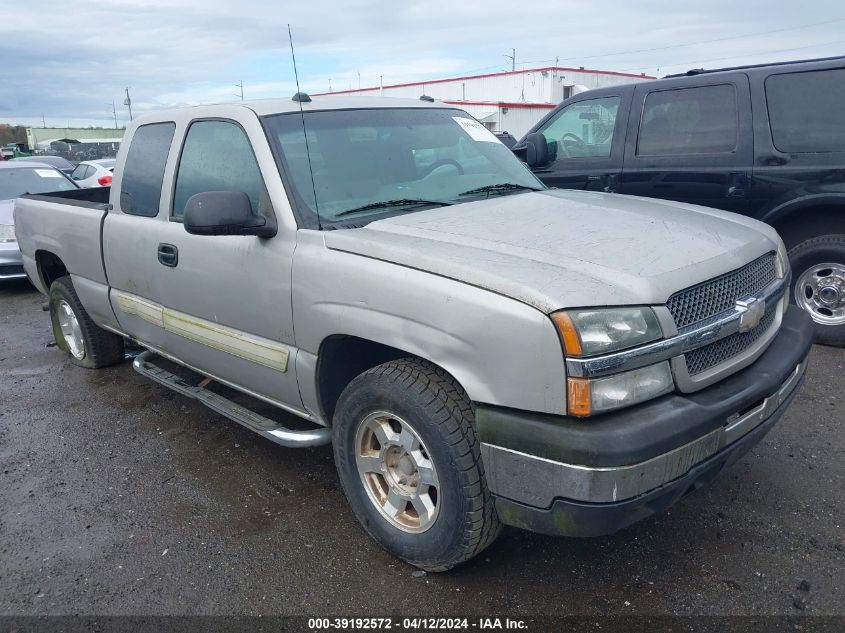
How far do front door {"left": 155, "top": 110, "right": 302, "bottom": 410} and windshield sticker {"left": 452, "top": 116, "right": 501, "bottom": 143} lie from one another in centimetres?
126

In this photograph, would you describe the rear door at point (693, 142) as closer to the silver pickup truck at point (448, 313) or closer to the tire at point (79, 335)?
the silver pickup truck at point (448, 313)

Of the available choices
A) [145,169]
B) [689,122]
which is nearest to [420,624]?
[145,169]

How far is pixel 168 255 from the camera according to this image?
12.4ft

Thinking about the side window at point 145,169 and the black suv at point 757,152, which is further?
the black suv at point 757,152

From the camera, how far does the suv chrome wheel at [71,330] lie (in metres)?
5.52

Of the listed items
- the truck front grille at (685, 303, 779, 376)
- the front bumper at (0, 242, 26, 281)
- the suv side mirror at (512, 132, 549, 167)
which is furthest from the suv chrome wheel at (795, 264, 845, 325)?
the front bumper at (0, 242, 26, 281)

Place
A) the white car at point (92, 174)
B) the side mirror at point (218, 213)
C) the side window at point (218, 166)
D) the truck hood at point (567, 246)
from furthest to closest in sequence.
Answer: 1. the white car at point (92, 174)
2. the side window at point (218, 166)
3. the side mirror at point (218, 213)
4. the truck hood at point (567, 246)

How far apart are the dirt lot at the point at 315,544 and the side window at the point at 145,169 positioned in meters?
1.42

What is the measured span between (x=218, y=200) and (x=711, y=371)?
205cm

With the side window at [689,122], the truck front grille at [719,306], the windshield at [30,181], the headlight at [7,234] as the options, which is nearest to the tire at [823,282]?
the side window at [689,122]

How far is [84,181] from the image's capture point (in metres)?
14.6

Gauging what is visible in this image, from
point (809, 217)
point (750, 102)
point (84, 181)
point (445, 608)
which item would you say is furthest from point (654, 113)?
point (84, 181)

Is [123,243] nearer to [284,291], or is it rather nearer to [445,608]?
A: [284,291]

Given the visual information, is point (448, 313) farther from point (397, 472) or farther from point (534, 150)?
point (534, 150)
